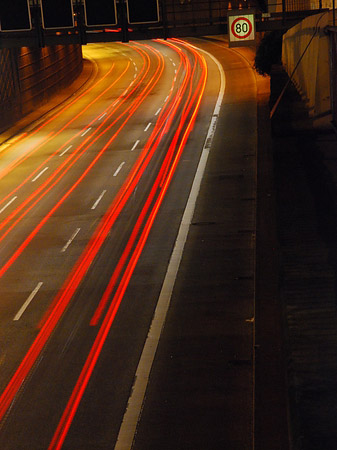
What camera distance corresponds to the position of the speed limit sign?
3472 cm

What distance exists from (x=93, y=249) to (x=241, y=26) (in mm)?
14590

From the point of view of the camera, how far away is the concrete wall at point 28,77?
174 feet

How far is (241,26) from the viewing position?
35062mm

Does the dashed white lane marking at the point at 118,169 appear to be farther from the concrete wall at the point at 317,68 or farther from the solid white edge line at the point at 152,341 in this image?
the concrete wall at the point at 317,68

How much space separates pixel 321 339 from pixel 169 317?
4.39 metres

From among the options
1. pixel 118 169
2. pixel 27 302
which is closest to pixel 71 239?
pixel 27 302

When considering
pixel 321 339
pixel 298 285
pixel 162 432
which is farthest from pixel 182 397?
pixel 298 285

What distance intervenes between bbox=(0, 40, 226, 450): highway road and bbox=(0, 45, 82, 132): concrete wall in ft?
8.56

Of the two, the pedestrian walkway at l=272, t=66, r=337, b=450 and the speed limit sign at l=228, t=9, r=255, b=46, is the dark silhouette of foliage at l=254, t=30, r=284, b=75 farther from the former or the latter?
the speed limit sign at l=228, t=9, r=255, b=46

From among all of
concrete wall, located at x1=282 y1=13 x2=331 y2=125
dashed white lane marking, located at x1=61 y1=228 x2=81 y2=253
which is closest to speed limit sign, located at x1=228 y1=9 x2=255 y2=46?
concrete wall, located at x1=282 y1=13 x2=331 y2=125

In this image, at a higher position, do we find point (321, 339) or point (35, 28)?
point (35, 28)

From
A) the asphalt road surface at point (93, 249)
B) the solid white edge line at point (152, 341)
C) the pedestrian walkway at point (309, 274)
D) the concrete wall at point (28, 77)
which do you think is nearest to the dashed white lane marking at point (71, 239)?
the asphalt road surface at point (93, 249)

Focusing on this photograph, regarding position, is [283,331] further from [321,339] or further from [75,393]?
[75,393]

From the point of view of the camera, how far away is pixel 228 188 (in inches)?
1277
